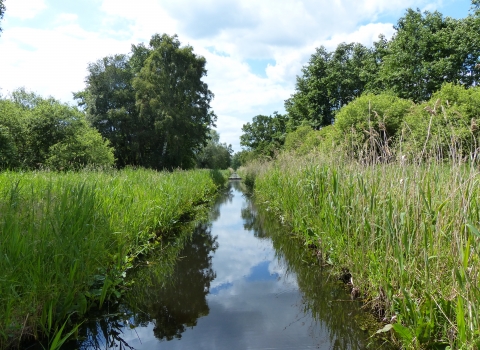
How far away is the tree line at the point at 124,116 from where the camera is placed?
15.5 m

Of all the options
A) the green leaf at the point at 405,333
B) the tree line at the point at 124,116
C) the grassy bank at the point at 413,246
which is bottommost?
the green leaf at the point at 405,333

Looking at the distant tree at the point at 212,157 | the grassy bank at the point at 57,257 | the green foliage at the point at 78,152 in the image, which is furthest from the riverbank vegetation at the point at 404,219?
the distant tree at the point at 212,157

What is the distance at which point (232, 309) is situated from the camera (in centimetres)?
376

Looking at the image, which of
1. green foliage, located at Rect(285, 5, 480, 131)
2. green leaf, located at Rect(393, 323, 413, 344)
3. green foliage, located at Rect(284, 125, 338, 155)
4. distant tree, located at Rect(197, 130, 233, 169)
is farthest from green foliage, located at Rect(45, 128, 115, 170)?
distant tree, located at Rect(197, 130, 233, 169)

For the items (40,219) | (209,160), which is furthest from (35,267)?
(209,160)

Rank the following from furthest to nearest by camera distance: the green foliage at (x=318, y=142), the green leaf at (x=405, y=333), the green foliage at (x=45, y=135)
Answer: the green foliage at (x=45, y=135) < the green foliage at (x=318, y=142) < the green leaf at (x=405, y=333)

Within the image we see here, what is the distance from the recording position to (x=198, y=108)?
26.0 metres

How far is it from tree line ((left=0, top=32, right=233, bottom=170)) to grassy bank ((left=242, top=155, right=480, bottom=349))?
47.2 feet

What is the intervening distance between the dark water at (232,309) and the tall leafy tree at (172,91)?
19671mm

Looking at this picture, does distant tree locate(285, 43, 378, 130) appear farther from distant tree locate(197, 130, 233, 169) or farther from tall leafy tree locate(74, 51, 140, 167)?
distant tree locate(197, 130, 233, 169)

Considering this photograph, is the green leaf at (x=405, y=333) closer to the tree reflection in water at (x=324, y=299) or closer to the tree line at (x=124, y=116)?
the tree reflection in water at (x=324, y=299)

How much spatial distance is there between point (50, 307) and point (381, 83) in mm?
28932

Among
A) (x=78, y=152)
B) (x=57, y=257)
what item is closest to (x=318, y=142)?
(x=78, y=152)

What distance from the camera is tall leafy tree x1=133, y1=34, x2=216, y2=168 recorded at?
78.8ft
